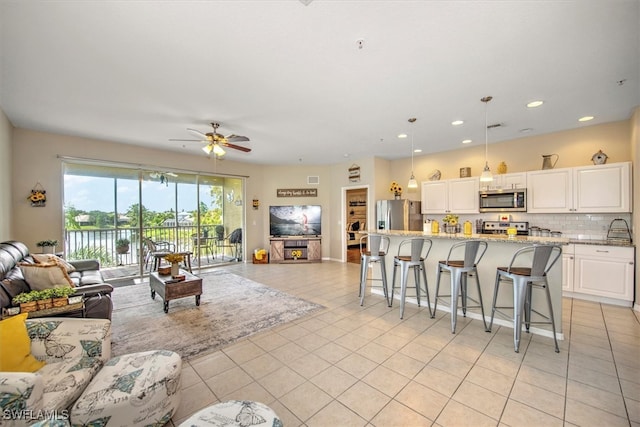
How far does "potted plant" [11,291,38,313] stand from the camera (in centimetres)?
209

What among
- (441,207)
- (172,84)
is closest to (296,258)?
(441,207)

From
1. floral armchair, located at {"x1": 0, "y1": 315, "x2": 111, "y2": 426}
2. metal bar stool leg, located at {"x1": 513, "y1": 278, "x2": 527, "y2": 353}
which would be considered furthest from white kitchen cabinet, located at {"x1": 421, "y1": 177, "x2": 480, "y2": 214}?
floral armchair, located at {"x1": 0, "y1": 315, "x2": 111, "y2": 426}

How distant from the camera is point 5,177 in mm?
3881

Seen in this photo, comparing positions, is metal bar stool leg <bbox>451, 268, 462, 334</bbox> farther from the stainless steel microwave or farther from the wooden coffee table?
the wooden coffee table

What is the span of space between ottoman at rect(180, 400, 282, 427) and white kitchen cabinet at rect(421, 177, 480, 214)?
539cm

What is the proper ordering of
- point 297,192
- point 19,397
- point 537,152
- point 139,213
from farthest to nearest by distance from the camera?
point 297,192 < point 139,213 < point 537,152 < point 19,397

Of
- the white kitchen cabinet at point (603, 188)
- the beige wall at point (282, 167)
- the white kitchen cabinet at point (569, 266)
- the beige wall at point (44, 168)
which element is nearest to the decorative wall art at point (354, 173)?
the beige wall at point (282, 167)

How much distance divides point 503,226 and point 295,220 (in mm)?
5060

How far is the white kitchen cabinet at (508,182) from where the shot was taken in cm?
472

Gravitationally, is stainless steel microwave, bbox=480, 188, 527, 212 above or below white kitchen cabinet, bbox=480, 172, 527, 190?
below

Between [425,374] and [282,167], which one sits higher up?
[282,167]

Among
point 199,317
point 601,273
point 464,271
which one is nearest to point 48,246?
point 199,317

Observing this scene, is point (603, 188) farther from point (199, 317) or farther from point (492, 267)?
point (199, 317)

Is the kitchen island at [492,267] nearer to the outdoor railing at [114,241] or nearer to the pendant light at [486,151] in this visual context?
the pendant light at [486,151]
